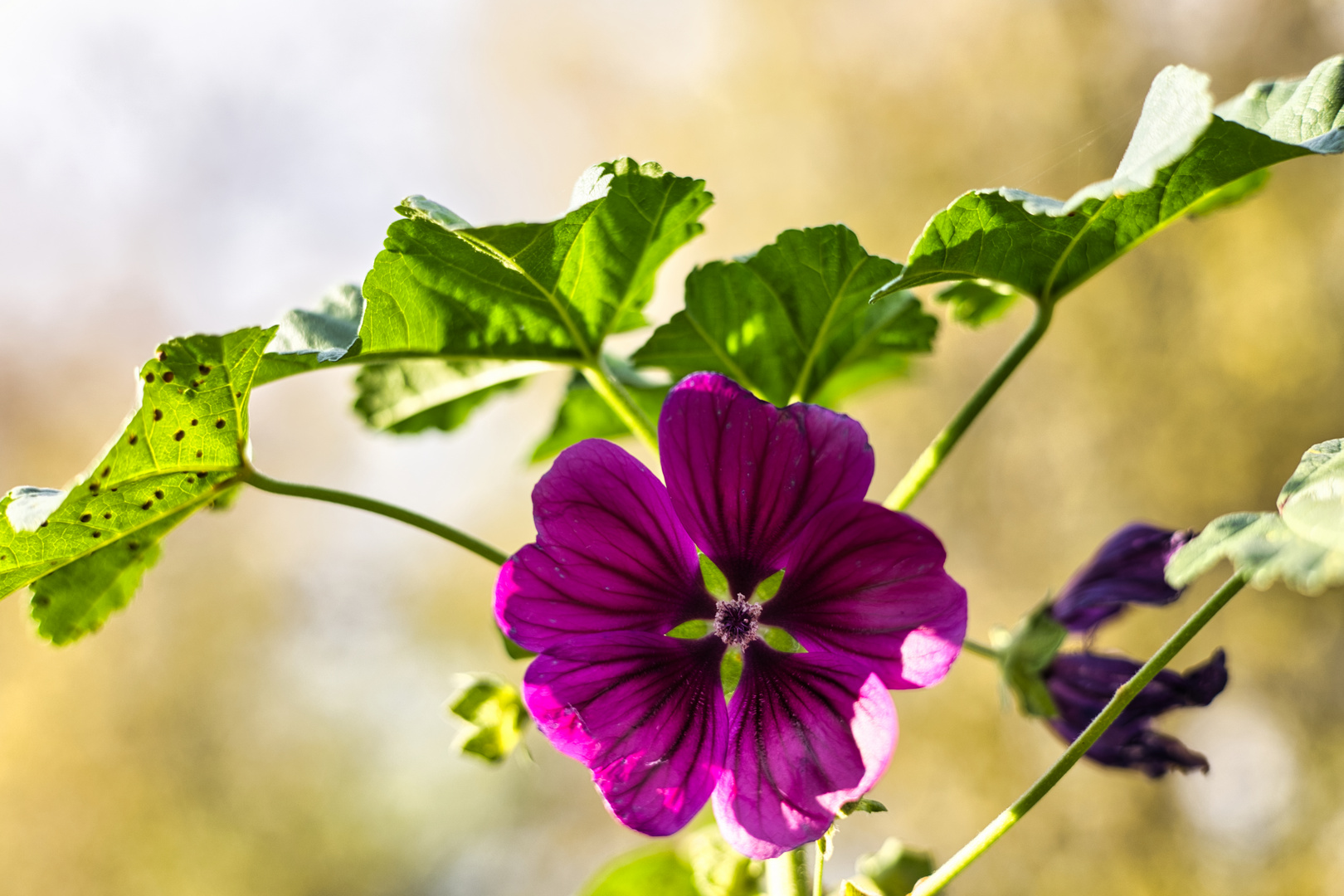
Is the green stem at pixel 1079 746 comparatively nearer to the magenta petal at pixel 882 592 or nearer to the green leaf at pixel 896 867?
the magenta petal at pixel 882 592

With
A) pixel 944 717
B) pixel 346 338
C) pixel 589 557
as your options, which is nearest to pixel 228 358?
pixel 346 338

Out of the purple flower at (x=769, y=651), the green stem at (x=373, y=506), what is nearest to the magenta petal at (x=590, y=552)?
the purple flower at (x=769, y=651)

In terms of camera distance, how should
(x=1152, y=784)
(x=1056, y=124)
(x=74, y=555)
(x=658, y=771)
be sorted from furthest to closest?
(x=1056, y=124) → (x=1152, y=784) → (x=74, y=555) → (x=658, y=771)

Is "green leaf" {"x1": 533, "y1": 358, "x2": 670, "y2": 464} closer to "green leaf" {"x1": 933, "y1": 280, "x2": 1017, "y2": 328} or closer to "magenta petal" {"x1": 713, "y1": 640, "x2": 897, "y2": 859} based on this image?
"green leaf" {"x1": 933, "y1": 280, "x2": 1017, "y2": 328}

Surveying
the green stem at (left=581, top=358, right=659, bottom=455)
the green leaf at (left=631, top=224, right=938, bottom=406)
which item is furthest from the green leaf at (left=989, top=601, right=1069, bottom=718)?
the green stem at (left=581, top=358, right=659, bottom=455)

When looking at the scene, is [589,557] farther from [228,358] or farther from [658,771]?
[228,358]

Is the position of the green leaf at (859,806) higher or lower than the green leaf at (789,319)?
lower

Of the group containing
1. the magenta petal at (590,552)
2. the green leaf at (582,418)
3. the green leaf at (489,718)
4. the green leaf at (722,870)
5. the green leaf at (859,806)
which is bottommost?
the green leaf at (859,806)
